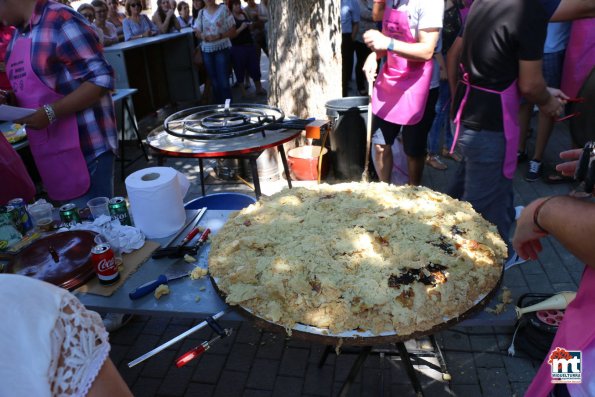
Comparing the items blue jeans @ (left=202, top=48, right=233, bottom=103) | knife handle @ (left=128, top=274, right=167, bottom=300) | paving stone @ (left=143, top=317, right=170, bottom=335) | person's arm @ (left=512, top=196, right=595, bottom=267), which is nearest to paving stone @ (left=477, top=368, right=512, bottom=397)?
person's arm @ (left=512, top=196, right=595, bottom=267)

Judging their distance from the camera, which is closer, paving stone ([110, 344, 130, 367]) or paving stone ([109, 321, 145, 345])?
paving stone ([110, 344, 130, 367])

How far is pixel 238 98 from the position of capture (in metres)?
9.45

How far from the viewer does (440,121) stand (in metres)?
5.41

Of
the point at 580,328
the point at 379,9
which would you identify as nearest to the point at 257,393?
the point at 580,328

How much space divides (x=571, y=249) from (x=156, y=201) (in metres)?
1.74

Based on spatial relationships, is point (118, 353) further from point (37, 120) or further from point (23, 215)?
point (37, 120)

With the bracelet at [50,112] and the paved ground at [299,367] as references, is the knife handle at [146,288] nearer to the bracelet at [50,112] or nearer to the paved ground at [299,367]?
the paved ground at [299,367]

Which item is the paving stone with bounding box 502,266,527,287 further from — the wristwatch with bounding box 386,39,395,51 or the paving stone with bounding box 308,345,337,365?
the wristwatch with bounding box 386,39,395,51

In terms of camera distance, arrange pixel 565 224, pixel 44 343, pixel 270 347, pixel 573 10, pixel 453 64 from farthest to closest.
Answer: pixel 453 64 < pixel 270 347 < pixel 573 10 < pixel 565 224 < pixel 44 343

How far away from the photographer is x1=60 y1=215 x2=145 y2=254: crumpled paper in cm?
203

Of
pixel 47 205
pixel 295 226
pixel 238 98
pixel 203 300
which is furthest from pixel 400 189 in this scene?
pixel 238 98

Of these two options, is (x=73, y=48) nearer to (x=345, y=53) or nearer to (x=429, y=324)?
(x=429, y=324)

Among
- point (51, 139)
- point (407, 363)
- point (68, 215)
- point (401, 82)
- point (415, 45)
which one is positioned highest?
point (415, 45)

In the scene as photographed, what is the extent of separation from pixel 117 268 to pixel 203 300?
0.47m
